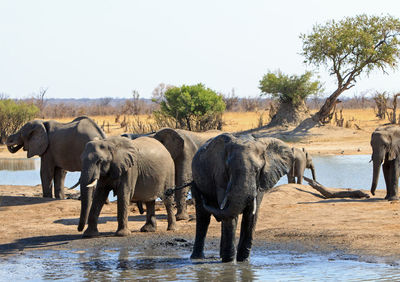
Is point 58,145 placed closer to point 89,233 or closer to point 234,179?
point 89,233

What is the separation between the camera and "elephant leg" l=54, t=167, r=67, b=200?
16406 millimetres

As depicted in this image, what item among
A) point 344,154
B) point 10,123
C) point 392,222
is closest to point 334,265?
point 392,222

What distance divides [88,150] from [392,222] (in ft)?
15.6

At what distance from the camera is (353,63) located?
130 feet

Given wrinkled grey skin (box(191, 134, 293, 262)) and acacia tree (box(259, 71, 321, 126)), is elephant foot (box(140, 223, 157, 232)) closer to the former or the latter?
wrinkled grey skin (box(191, 134, 293, 262))

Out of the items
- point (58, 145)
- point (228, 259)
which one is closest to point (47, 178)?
point (58, 145)

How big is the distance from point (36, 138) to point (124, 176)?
6413 mm

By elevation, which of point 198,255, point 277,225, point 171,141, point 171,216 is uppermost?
point 171,141

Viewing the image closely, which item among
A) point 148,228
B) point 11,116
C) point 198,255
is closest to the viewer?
point 198,255

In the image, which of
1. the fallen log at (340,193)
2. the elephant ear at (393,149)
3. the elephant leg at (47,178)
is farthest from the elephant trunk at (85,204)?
the elephant ear at (393,149)

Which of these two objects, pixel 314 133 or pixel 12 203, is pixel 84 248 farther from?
pixel 314 133

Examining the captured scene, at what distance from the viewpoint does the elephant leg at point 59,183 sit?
53.8 feet

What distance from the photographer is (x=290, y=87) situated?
1527 inches

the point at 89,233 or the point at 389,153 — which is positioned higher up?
the point at 389,153
